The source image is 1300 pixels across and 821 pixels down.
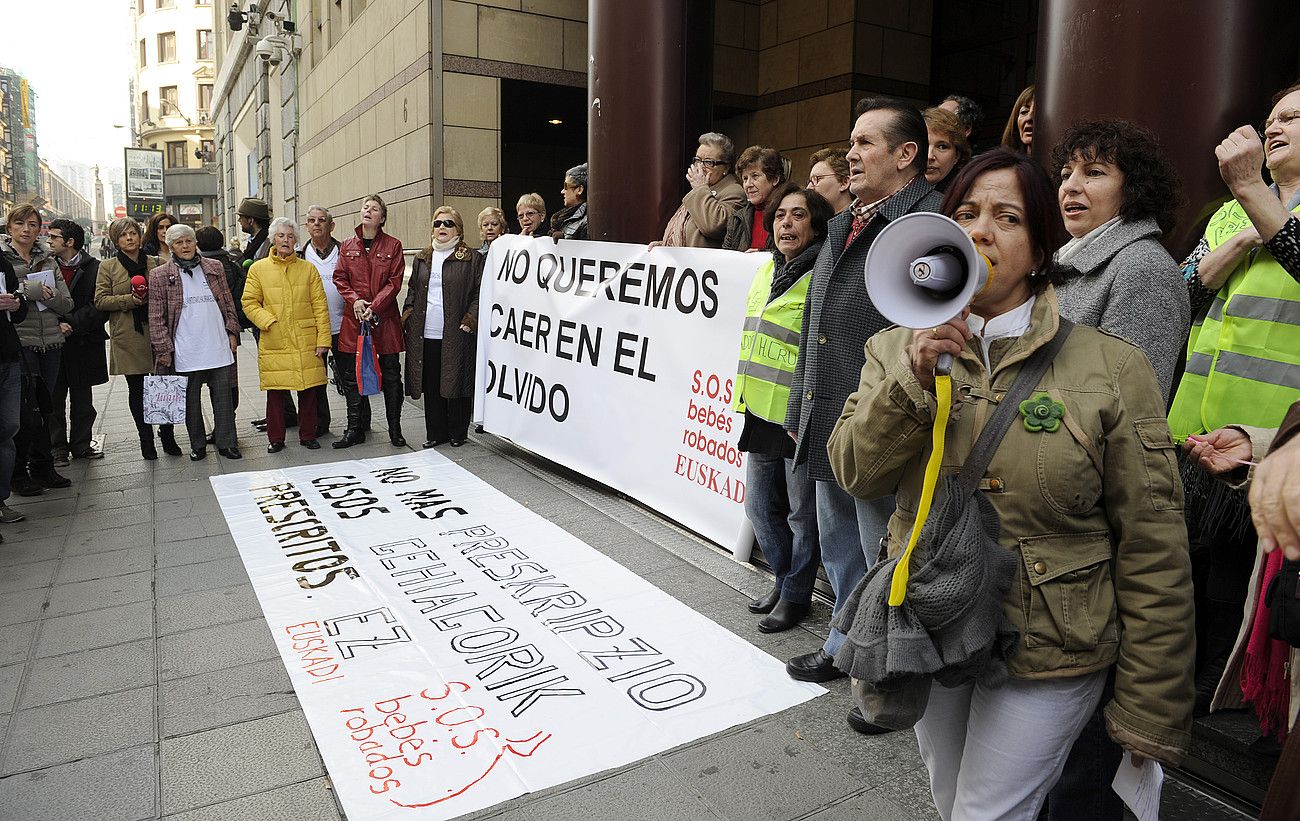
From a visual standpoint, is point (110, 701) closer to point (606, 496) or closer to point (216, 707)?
point (216, 707)

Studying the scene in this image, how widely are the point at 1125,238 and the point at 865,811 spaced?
1823mm

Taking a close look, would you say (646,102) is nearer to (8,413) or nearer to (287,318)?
(287,318)

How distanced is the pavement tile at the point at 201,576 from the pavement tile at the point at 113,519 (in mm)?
1119

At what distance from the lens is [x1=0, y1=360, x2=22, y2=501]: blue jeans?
218 inches

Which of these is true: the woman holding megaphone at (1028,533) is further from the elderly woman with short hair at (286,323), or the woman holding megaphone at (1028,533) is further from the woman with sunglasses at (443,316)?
the elderly woman with short hair at (286,323)

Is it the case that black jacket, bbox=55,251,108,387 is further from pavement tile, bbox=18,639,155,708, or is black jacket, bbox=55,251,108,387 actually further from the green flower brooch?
the green flower brooch

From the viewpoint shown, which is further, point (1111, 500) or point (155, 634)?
point (155, 634)

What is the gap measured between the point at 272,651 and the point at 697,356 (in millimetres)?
2611

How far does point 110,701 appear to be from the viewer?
3414 millimetres

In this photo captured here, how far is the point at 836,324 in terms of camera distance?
124 inches

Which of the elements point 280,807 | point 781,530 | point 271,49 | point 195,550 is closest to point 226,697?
point 280,807

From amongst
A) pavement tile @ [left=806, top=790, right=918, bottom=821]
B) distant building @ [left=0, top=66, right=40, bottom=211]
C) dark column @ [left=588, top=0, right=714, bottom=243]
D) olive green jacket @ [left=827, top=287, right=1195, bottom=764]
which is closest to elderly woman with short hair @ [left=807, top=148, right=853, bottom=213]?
olive green jacket @ [left=827, top=287, right=1195, bottom=764]

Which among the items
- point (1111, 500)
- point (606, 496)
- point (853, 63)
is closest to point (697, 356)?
point (606, 496)

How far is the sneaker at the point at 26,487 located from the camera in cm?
640
